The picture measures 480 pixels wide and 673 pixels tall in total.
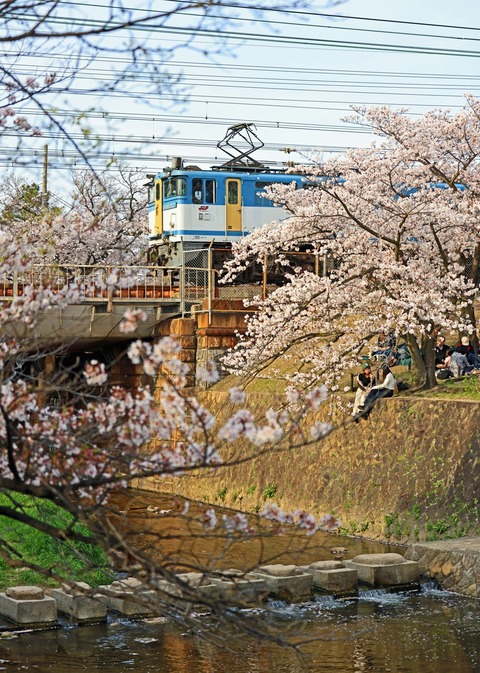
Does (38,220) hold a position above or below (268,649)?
above

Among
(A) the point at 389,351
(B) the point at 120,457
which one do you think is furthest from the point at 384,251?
(B) the point at 120,457

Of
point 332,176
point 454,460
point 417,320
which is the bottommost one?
point 454,460

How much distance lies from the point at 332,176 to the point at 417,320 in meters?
5.64

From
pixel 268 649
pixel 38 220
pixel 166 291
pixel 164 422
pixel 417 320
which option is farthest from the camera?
pixel 166 291

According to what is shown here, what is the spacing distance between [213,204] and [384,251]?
31.8ft

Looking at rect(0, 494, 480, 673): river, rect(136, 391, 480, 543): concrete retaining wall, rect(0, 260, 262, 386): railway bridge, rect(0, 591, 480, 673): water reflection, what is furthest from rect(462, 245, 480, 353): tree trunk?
rect(0, 591, 480, 673): water reflection

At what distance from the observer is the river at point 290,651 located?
9969mm

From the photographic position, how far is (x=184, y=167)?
2948 cm

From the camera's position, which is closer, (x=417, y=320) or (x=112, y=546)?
(x=112, y=546)

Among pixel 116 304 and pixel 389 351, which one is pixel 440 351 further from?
pixel 116 304

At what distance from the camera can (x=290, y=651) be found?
10562 millimetres

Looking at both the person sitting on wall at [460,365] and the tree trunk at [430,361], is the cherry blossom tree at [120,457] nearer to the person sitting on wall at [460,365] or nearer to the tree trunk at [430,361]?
the tree trunk at [430,361]

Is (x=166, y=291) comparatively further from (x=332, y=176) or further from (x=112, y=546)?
(x=112, y=546)

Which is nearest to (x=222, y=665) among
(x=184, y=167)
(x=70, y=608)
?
(x=70, y=608)
